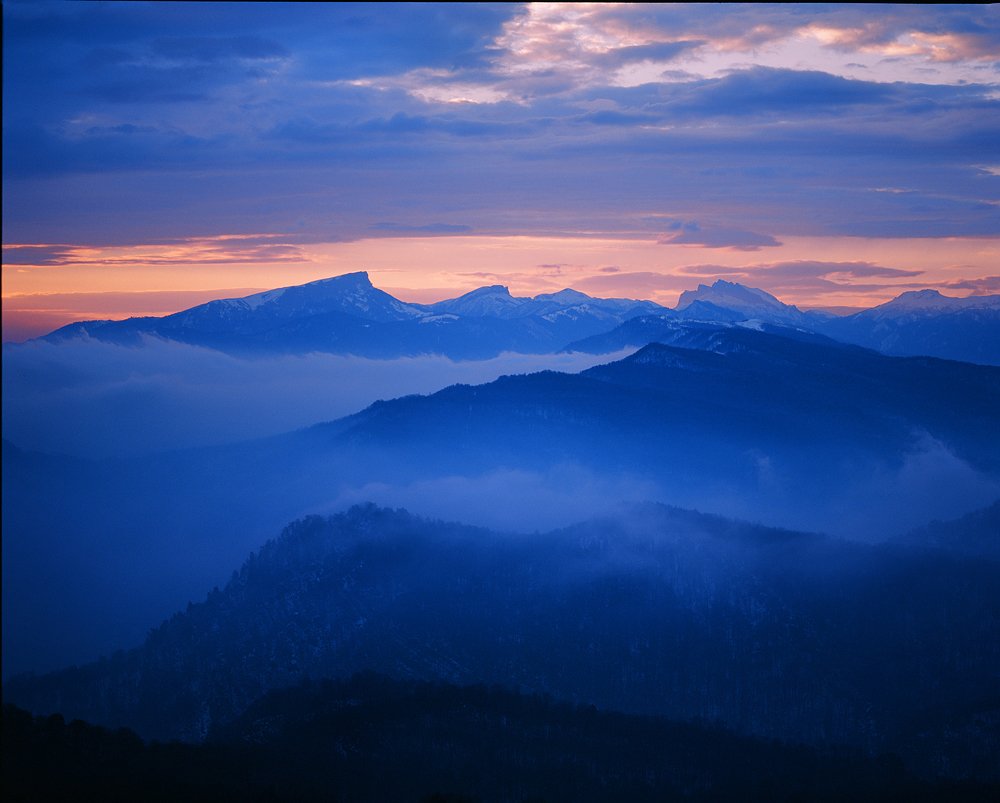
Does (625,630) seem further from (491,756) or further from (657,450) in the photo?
(657,450)

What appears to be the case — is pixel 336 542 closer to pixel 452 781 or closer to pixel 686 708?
pixel 686 708

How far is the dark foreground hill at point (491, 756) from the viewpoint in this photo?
34306 millimetres

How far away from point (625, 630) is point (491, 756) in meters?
28.5

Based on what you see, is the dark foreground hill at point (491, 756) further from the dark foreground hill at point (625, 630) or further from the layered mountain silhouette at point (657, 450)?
the layered mountain silhouette at point (657, 450)

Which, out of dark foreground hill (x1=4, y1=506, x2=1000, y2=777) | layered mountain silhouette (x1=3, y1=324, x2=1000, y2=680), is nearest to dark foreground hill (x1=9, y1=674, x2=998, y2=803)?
dark foreground hill (x1=4, y1=506, x2=1000, y2=777)

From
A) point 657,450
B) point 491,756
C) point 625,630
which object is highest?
point 491,756

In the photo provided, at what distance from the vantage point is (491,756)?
42.5 m

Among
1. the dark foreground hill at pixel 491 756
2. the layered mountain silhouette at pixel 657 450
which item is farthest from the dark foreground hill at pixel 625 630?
the layered mountain silhouette at pixel 657 450

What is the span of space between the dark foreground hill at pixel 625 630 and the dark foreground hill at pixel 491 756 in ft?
27.4

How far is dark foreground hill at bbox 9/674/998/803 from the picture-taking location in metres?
34.3

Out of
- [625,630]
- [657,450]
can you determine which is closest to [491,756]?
[625,630]

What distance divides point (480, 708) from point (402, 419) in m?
85.3

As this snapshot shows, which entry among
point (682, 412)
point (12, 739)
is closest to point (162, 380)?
point (682, 412)

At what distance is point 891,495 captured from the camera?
136 m
